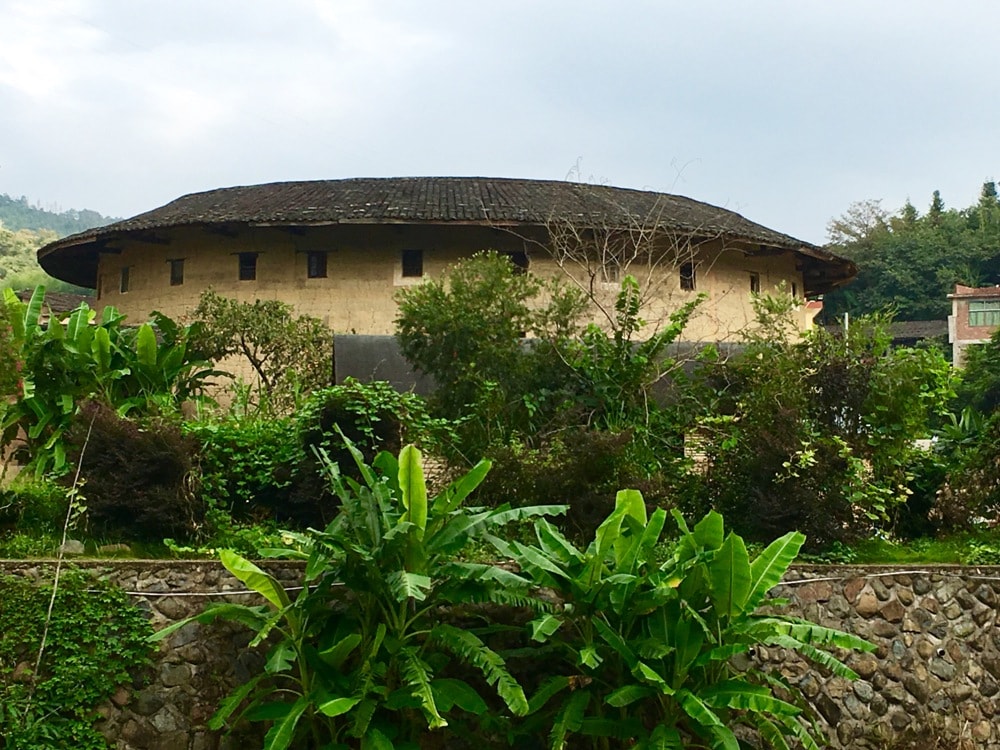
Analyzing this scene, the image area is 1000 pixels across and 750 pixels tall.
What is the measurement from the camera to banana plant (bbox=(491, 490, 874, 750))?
8.96m

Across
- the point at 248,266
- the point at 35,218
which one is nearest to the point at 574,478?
the point at 248,266

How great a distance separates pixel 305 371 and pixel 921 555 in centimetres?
838

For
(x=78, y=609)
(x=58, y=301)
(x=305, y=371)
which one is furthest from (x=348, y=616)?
(x=58, y=301)

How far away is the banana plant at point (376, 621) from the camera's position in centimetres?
880

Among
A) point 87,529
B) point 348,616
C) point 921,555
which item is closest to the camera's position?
point 348,616

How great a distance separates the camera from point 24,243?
2726 inches

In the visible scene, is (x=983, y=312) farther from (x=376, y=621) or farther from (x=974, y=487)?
(x=376, y=621)

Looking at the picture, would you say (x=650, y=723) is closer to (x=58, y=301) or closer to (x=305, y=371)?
(x=305, y=371)

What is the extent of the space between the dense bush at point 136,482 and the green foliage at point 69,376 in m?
1.02

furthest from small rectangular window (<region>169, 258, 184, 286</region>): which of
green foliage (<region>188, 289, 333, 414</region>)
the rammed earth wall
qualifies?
the rammed earth wall

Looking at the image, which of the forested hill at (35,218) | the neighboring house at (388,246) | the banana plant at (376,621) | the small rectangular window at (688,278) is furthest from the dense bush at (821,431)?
the forested hill at (35,218)

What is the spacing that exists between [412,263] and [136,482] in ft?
35.7

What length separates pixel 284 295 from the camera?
2181 cm

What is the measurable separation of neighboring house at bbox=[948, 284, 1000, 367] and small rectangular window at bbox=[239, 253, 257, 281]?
108ft
